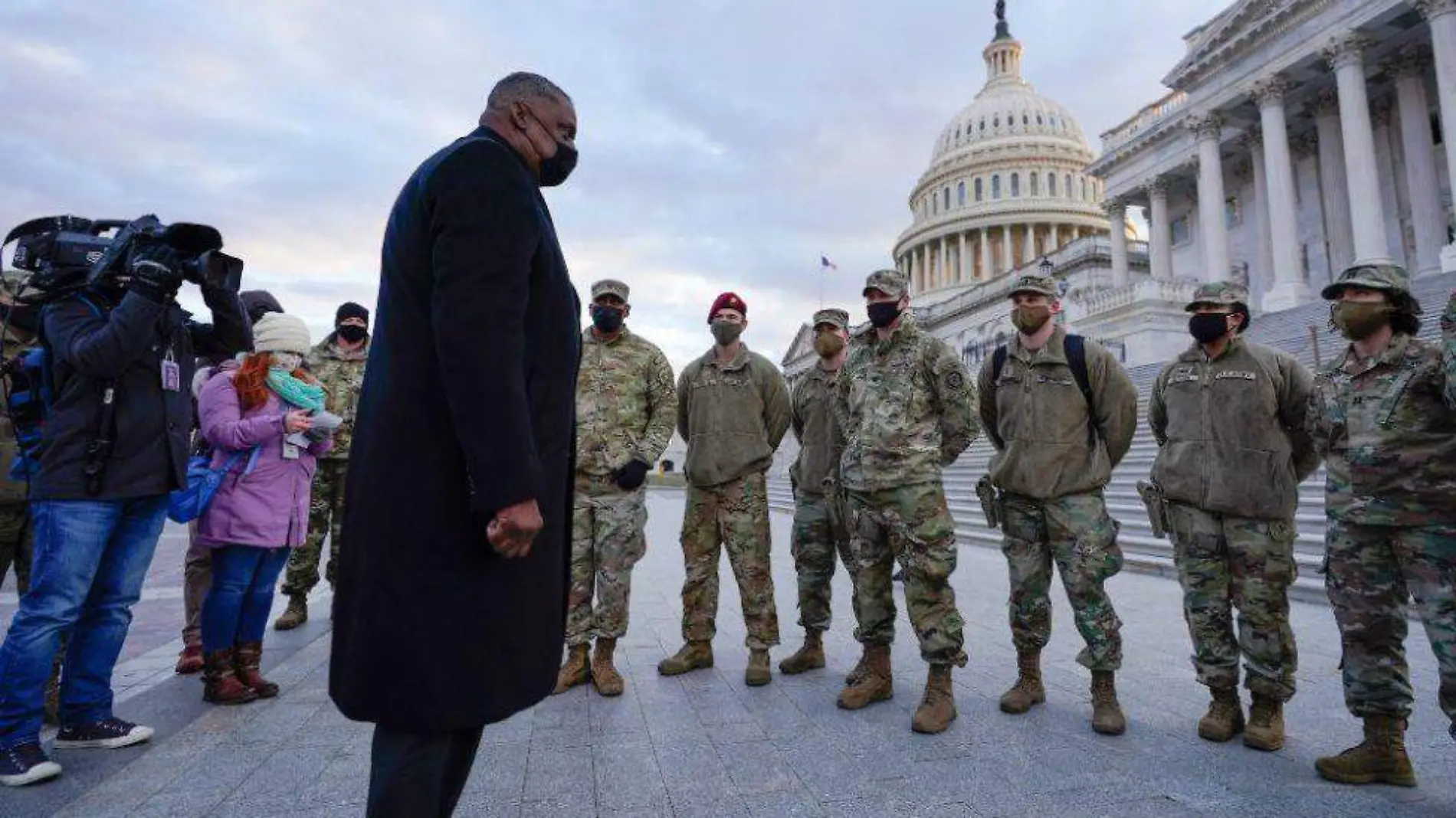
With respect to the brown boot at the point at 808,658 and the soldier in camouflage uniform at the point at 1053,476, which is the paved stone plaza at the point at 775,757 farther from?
the soldier in camouflage uniform at the point at 1053,476

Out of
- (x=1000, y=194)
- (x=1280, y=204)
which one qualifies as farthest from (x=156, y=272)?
(x=1000, y=194)

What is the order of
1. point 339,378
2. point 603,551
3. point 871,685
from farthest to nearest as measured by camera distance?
point 339,378 < point 603,551 < point 871,685

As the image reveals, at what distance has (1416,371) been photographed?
3168mm

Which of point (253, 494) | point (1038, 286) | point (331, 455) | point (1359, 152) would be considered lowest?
point (253, 494)

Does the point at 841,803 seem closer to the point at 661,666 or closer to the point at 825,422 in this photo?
the point at 661,666

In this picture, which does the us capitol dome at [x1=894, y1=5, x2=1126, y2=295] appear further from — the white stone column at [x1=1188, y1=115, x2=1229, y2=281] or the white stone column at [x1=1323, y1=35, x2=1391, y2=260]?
the white stone column at [x1=1323, y1=35, x2=1391, y2=260]

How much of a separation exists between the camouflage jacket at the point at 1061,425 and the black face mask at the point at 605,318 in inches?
99.5

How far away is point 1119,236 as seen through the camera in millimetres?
38938

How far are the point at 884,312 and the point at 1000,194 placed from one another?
261 feet

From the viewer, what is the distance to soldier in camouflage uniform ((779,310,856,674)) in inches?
195

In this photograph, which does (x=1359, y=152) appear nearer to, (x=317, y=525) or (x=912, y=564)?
(x=912, y=564)

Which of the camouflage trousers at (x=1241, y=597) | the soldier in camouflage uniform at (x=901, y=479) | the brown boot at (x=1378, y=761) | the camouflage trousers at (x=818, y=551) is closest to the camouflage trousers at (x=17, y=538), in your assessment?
the camouflage trousers at (x=818, y=551)

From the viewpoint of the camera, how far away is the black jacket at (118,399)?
322 cm

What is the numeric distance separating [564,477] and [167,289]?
259cm
